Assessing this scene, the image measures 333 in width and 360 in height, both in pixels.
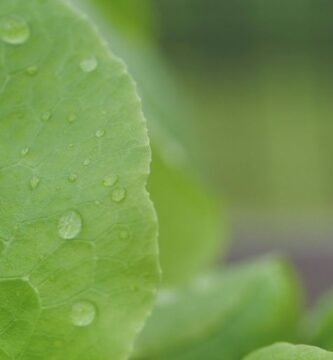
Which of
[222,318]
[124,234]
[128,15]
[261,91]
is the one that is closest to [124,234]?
[124,234]

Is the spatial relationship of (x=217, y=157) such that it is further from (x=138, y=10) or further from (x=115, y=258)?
(x=115, y=258)

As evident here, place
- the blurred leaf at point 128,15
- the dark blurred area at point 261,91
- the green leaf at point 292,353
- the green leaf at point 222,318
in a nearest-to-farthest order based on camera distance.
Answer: the green leaf at point 292,353 < the green leaf at point 222,318 < the blurred leaf at point 128,15 < the dark blurred area at point 261,91

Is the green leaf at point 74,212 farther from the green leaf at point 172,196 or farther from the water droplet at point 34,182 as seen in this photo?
the green leaf at point 172,196

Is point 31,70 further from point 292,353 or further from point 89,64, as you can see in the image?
point 292,353

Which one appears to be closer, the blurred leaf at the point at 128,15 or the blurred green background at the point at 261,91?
the blurred leaf at the point at 128,15

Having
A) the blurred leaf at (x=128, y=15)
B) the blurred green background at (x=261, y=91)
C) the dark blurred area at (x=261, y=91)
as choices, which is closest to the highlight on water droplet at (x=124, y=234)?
the blurred leaf at (x=128, y=15)

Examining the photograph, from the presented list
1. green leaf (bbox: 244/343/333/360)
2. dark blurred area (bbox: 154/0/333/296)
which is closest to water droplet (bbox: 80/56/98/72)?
green leaf (bbox: 244/343/333/360)

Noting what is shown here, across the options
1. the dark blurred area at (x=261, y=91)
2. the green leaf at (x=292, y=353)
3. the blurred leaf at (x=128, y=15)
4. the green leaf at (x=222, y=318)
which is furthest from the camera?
the dark blurred area at (x=261, y=91)
